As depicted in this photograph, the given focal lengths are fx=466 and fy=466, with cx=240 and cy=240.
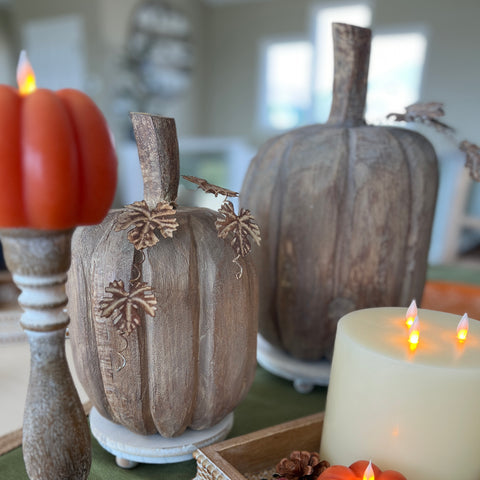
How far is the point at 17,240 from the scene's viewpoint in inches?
10.2

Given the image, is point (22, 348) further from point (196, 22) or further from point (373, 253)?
point (196, 22)

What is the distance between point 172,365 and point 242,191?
27cm

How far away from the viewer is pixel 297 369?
1.86 ft

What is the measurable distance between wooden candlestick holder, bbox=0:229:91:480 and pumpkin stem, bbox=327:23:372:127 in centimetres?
40

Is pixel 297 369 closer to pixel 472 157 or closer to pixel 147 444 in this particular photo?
pixel 147 444

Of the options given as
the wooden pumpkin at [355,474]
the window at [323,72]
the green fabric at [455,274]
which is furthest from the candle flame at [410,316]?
the window at [323,72]

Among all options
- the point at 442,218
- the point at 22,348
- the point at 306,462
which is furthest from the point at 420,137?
the point at 442,218

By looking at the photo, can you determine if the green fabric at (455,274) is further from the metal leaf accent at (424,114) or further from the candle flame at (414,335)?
the candle flame at (414,335)

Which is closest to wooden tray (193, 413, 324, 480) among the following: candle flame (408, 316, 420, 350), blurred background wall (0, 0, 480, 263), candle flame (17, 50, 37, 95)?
candle flame (408, 316, 420, 350)

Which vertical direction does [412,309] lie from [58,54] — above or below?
below

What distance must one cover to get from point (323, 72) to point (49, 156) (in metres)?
4.89

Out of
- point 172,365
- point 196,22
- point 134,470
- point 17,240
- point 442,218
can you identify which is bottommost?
point 442,218

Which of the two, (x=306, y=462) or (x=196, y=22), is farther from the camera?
(x=196, y=22)

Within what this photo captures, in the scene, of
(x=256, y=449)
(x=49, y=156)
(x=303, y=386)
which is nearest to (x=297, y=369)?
(x=303, y=386)
